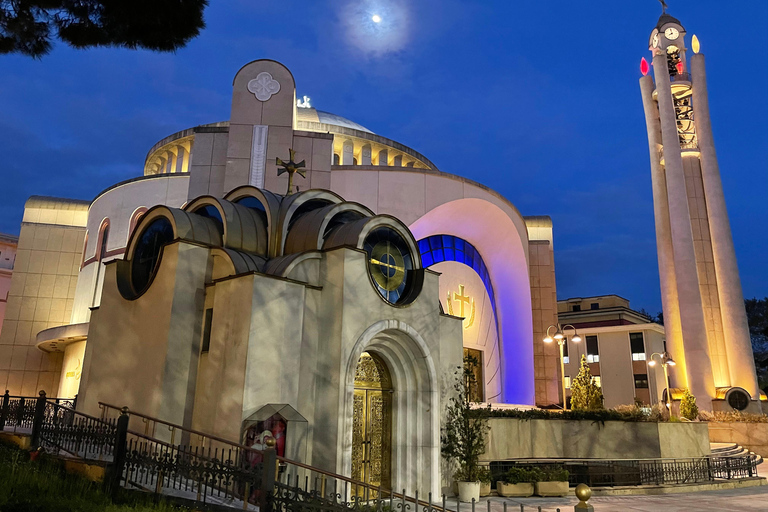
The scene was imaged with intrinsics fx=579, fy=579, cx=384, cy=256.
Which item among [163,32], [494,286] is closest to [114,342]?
[163,32]

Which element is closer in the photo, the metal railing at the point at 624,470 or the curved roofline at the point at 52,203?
the metal railing at the point at 624,470

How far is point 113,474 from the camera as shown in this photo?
29.7 ft

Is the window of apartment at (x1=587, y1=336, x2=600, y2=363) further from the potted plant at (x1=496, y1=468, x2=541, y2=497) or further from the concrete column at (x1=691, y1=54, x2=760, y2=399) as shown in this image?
the potted plant at (x1=496, y1=468, x2=541, y2=497)

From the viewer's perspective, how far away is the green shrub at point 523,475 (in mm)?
14180

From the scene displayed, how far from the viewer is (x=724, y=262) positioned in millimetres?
36219

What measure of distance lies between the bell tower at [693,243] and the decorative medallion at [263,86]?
26.9 metres

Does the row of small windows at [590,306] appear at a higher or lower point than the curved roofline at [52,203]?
higher

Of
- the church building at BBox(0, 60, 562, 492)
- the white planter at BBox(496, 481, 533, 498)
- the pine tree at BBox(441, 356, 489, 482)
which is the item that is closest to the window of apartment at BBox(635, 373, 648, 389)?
the white planter at BBox(496, 481, 533, 498)

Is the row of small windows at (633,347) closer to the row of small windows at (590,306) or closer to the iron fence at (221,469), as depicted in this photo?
the row of small windows at (590,306)

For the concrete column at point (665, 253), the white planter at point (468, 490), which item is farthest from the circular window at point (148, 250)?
the concrete column at point (665, 253)

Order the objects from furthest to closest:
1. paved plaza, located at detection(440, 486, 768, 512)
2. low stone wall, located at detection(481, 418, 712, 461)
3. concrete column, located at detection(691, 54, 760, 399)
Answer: concrete column, located at detection(691, 54, 760, 399), low stone wall, located at detection(481, 418, 712, 461), paved plaza, located at detection(440, 486, 768, 512)

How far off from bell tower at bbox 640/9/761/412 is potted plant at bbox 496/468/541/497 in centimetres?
2494

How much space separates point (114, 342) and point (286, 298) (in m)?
4.61

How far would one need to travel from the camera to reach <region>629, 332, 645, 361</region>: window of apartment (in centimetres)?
4831
